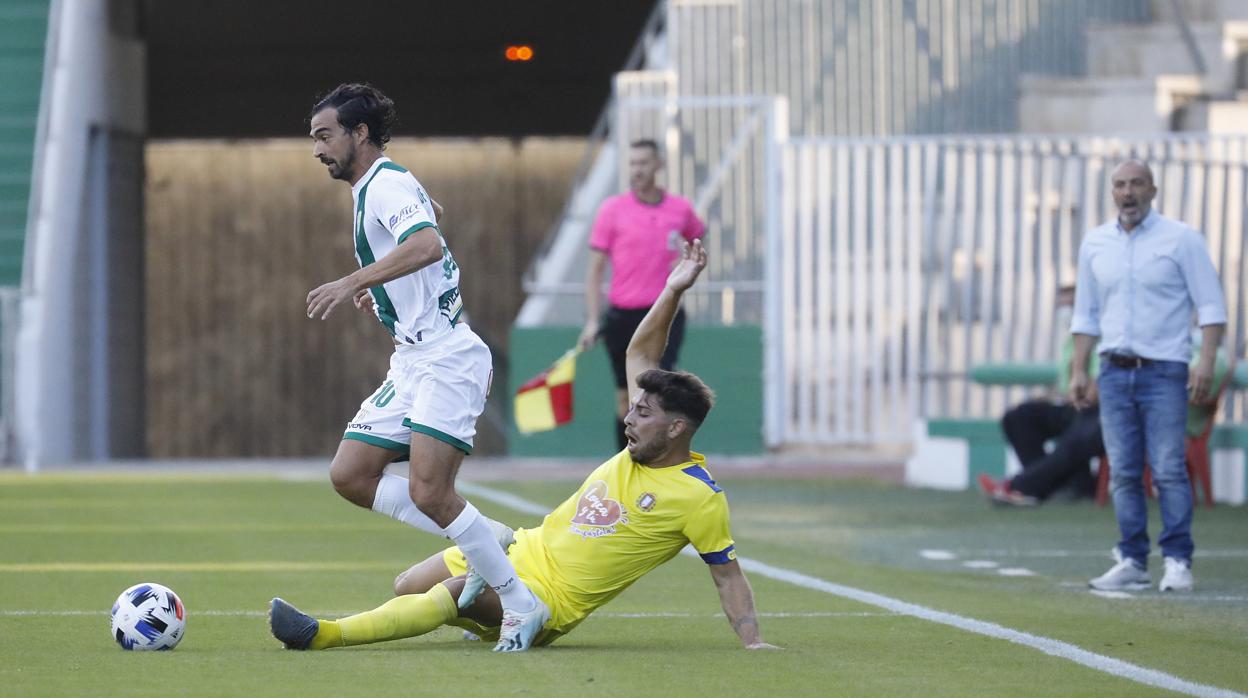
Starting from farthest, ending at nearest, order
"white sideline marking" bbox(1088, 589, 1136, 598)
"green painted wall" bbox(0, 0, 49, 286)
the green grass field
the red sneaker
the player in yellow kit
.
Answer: "green painted wall" bbox(0, 0, 49, 286), the red sneaker, "white sideline marking" bbox(1088, 589, 1136, 598), the player in yellow kit, the green grass field

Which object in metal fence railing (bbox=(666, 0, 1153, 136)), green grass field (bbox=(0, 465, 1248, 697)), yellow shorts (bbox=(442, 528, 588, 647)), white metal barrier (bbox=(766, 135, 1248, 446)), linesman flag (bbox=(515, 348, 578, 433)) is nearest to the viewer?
green grass field (bbox=(0, 465, 1248, 697))

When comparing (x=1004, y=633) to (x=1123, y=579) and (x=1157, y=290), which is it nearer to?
(x=1123, y=579)

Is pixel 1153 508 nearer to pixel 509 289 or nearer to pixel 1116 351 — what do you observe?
pixel 1116 351

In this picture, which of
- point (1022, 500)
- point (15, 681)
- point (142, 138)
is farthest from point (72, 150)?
point (15, 681)

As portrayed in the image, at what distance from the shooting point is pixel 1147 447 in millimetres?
9016

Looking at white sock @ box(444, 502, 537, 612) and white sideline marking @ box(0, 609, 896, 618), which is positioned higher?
white sock @ box(444, 502, 537, 612)

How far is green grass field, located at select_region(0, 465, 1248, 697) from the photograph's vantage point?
19.2 ft

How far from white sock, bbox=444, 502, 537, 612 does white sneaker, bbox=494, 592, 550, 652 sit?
0.08 m

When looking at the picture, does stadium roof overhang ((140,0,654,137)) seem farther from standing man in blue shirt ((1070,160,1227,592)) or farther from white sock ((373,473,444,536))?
white sock ((373,473,444,536))

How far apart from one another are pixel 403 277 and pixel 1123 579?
381cm

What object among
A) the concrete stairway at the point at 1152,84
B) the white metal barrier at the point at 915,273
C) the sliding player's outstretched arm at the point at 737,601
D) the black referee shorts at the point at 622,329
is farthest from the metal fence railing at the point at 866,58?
the sliding player's outstretched arm at the point at 737,601

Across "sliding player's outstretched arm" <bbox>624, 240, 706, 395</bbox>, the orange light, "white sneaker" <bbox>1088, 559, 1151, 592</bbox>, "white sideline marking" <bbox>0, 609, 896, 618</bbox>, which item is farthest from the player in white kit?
the orange light

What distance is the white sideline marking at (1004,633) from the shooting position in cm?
588

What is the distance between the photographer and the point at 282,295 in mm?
32969
